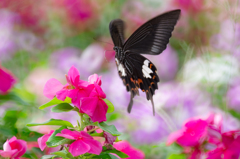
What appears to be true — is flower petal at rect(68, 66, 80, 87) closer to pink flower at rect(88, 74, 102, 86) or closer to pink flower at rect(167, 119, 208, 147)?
pink flower at rect(88, 74, 102, 86)

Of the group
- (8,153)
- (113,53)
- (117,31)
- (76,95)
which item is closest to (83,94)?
(76,95)

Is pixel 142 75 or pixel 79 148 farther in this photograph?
pixel 142 75

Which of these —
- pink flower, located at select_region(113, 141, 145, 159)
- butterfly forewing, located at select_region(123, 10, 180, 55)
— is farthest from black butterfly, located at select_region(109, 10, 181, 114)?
pink flower, located at select_region(113, 141, 145, 159)

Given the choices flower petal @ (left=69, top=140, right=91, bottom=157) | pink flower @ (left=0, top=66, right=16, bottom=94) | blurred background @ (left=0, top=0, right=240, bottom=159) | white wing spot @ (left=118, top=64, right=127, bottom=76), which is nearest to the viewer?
flower petal @ (left=69, top=140, right=91, bottom=157)

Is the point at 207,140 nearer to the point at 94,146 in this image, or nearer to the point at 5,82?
the point at 94,146

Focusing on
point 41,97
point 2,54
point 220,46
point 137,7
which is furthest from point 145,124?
point 137,7

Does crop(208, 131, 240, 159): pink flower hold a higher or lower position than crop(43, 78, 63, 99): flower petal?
lower
